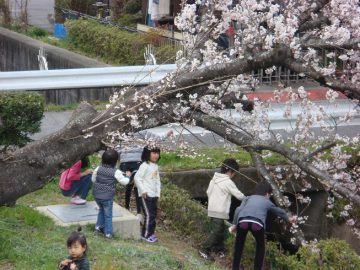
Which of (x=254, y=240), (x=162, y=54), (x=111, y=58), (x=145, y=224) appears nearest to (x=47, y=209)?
(x=145, y=224)

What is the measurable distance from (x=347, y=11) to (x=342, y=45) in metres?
1.03

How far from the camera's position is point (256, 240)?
891 cm

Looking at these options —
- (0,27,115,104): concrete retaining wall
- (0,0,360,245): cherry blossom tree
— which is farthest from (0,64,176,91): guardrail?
(0,0,360,245): cherry blossom tree

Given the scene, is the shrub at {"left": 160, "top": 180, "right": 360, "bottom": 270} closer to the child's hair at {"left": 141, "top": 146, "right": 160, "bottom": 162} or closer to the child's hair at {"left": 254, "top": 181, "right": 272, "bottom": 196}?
the child's hair at {"left": 254, "top": 181, "right": 272, "bottom": 196}

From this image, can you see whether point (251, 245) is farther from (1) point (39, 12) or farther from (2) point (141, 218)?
(1) point (39, 12)

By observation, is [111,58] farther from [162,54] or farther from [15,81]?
[15,81]

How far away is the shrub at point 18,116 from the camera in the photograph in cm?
1062

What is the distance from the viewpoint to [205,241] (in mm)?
10070

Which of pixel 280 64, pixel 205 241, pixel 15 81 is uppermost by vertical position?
pixel 280 64

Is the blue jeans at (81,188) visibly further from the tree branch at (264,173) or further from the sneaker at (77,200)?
the tree branch at (264,173)

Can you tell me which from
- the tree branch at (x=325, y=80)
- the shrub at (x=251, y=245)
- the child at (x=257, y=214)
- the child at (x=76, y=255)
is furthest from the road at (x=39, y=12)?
the child at (x=76, y=255)

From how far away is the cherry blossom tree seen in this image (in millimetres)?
7762

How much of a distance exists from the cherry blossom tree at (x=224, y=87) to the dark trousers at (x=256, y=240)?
42 centimetres

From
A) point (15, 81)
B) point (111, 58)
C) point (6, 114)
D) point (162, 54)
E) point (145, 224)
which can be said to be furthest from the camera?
point (111, 58)
